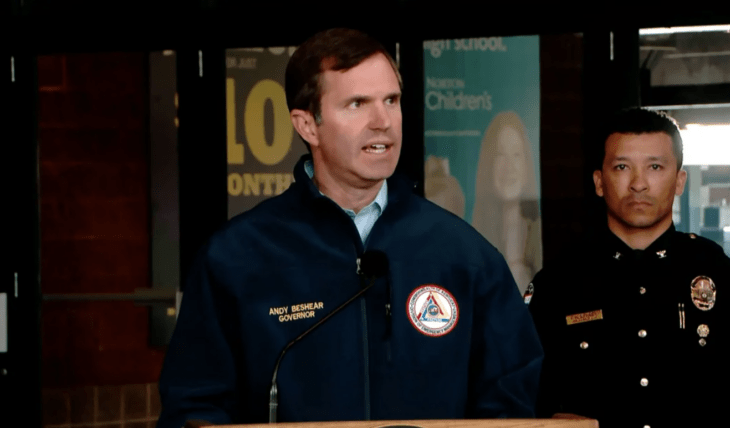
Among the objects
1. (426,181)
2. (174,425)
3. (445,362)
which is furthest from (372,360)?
(426,181)

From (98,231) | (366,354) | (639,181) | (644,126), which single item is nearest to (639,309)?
(639,181)

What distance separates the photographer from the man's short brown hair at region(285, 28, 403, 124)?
1.92 meters

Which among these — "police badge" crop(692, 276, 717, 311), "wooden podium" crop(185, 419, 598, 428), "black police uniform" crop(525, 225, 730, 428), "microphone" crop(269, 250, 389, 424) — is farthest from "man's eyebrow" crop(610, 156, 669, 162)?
"wooden podium" crop(185, 419, 598, 428)

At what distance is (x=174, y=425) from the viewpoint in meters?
1.82

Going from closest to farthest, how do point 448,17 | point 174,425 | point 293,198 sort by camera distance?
point 174,425 < point 293,198 < point 448,17

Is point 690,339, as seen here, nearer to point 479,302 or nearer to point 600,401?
point 600,401

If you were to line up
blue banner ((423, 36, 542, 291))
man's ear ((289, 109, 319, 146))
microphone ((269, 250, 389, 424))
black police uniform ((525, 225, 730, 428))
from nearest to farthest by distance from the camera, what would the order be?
microphone ((269, 250, 389, 424))
man's ear ((289, 109, 319, 146))
black police uniform ((525, 225, 730, 428))
blue banner ((423, 36, 542, 291))

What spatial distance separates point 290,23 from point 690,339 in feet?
8.73

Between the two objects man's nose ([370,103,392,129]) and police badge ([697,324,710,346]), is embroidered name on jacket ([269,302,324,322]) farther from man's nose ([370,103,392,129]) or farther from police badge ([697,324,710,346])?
police badge ([697,324,710,346])

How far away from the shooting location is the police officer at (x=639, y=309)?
2.85 meters

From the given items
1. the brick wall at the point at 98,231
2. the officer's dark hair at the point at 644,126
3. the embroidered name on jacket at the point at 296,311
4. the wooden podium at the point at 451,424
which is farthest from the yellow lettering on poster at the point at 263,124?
Answer: the wooden podium at the point at 451,424

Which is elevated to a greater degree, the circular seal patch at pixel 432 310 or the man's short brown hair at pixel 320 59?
the man's short brown hair at pixel 320 59

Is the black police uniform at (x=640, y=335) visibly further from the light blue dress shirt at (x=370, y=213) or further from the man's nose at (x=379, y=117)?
the man's nose at (x=379, y=117)

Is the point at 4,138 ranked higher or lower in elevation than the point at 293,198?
higher
